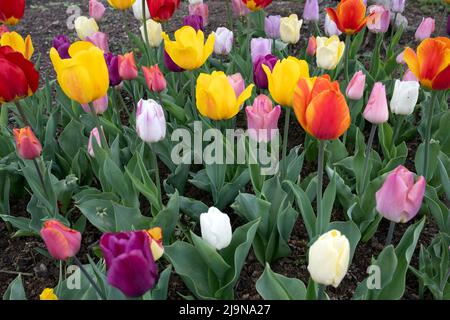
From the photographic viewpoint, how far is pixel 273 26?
8.91 ft

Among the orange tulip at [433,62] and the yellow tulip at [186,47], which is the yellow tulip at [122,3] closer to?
the yellow tulip at [186,47]

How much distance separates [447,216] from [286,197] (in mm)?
540

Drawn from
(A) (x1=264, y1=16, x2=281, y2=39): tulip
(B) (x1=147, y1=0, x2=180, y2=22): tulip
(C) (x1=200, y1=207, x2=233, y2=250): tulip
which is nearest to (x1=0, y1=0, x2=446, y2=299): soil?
(C) (x1=200, y1=207, x2=233, y2=250): tulip

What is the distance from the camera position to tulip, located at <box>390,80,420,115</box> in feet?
6.23

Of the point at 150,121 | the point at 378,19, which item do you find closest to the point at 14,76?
the point at 150,121

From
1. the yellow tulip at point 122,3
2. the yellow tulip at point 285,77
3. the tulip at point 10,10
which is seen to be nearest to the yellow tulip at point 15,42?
the tulip at point 10,10

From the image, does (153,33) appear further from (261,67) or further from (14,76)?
(14,76)

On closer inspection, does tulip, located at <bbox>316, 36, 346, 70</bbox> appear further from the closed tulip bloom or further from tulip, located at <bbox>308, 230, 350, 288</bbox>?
tulip, located at <bbox>308, 230, 350, 288</bbox>

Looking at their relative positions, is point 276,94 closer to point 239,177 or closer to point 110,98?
point 239,177

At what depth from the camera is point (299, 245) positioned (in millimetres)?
1975

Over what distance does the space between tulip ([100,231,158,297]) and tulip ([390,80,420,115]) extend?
3.68 feet

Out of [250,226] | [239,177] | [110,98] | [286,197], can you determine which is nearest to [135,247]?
[250,226]

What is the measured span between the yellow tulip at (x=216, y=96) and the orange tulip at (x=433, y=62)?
539 millimetres

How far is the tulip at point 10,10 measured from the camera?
2.43 m
